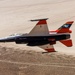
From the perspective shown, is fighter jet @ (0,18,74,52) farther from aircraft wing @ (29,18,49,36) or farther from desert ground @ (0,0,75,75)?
desert ground @ (0,0,75,75)

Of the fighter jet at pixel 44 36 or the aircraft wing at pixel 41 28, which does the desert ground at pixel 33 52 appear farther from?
the aircraft wing at pixel 41 28

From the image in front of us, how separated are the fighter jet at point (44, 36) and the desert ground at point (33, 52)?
2.94 metres

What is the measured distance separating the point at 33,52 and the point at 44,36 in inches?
250

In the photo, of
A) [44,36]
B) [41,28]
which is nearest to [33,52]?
[44,36]

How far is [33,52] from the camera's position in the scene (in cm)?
Result: 4525

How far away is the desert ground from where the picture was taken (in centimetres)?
4100

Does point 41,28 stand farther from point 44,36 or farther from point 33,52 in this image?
point 33,52

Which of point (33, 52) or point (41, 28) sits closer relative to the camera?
point (41, 28)

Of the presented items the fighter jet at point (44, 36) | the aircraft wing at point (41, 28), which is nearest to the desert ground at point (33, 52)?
the fighter jet at point (44, 36)

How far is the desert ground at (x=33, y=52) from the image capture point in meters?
41.0

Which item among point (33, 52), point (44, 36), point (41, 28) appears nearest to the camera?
point (41, 28)

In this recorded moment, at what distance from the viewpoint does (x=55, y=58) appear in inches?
1686

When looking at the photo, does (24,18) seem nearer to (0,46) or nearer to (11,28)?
(11,28)

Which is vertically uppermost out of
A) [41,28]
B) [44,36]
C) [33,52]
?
[41,28]
